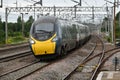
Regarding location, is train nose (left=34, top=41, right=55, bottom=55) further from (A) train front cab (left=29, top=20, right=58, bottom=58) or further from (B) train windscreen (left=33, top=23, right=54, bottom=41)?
(B) train windscreen (left=33, top=23, right=54, bottom=41)

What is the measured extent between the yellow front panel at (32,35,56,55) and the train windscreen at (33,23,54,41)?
26 centimetres

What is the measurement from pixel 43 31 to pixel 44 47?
43.3 inches

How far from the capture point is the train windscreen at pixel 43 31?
20.5 meters

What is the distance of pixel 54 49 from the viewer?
20391 mm

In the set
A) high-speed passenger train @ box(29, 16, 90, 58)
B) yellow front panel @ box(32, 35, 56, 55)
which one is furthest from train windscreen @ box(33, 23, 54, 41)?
yellow front panel @ box(32, 35, 56, 55)

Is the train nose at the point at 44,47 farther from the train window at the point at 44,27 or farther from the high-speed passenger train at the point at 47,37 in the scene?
the train window at the point at 44,27

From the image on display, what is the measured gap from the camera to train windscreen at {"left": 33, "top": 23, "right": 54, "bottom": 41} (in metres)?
20.5

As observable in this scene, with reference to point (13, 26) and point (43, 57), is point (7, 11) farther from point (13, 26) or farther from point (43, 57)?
point (13, 26)

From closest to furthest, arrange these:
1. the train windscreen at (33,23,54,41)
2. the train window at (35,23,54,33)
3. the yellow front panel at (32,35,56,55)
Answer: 1. the yellow front panel at (32,35,56,55)
2. the train windscreen at (33,23,54,41)
3. the train window at (35,23,54,33)

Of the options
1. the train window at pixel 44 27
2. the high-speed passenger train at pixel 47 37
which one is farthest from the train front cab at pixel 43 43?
the train window at pixel 44 27

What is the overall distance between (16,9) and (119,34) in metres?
17.8

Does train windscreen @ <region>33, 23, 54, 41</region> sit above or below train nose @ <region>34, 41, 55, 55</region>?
above

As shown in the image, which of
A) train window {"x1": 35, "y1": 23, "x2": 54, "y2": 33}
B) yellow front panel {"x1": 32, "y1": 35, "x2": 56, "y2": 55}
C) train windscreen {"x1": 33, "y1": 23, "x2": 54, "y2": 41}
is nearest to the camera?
yellow front panel {"x1": 32, "y1": 35, "x2": 56, "y2": 55}

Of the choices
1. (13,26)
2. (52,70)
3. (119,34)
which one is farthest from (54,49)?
(13,26)
